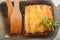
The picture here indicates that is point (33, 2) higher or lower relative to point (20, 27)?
higher

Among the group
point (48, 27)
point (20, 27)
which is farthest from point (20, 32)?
point (48, 27)

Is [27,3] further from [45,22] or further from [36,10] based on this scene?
[45,22]

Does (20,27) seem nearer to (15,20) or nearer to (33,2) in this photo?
(15,20)

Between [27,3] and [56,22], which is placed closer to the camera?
[56,22]

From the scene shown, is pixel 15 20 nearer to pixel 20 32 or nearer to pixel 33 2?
pixel 20 32

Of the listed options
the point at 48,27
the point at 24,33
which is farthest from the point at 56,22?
the point at 24,33

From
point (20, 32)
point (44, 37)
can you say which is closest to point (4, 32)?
point (20, 32)

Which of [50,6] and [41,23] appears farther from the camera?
[50,6]
